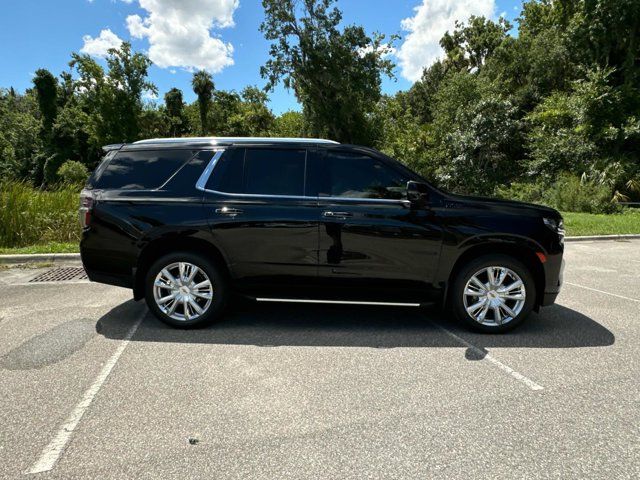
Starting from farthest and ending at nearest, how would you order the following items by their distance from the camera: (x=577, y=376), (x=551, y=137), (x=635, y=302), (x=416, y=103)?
1. (x=416, y=103)
2. (x=551, y=137)
3. (x=635, y=302)
4. (x=577, y=376)

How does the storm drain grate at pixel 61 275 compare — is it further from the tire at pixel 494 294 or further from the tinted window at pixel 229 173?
the tire at pixel 494 294

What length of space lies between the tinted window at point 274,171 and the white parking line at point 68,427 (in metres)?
2.11

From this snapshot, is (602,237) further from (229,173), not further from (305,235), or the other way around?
(229,173)

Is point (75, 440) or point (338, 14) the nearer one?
point (75, 440)

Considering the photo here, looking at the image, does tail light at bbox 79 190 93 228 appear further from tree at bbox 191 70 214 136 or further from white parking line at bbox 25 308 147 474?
tree at bbox 191 70 214 136

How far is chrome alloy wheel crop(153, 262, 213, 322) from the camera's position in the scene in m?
4.37

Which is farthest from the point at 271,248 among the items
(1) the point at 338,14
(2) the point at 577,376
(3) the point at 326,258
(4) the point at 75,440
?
(1) the point at 338,14

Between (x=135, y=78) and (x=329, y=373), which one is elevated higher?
(x=135, y=78)

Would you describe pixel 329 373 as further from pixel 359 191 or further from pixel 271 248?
pixel 359 191

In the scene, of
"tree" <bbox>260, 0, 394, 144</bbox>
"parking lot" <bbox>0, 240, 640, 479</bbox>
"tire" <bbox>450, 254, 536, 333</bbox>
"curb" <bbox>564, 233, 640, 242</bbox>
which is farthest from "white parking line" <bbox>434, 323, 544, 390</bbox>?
"tree" <bbox>260, 0, 394, 144</bbox>

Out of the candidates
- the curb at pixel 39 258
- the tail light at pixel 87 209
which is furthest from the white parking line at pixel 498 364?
the curb at pixel 39 258

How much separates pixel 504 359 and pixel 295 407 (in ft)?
6.63

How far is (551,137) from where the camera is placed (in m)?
24.2

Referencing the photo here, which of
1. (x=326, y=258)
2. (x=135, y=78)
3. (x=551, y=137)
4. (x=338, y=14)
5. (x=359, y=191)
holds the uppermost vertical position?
(x=338, y=14)
